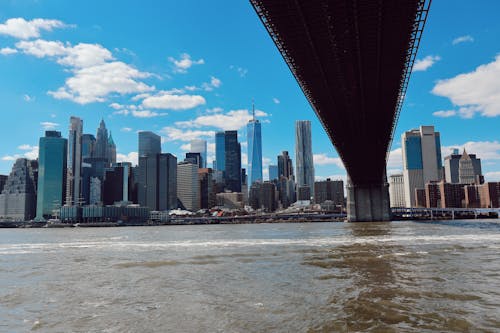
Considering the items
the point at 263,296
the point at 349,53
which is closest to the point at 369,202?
the point at 349,53

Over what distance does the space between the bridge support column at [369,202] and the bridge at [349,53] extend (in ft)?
116

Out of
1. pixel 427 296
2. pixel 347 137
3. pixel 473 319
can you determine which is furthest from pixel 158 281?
pixel 347 137

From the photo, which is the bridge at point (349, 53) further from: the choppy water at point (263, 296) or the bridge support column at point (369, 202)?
the bridge support column at point (369, 202)

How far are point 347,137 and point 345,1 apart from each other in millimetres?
34637

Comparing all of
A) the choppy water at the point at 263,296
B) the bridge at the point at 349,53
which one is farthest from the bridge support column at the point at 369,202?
the choppy water at the point at 263,296

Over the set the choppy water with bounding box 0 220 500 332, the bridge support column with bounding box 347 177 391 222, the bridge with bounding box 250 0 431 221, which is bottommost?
the choppy water with bounding box 0 220 500 332

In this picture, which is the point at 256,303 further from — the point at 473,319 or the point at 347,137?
the point at 347,137

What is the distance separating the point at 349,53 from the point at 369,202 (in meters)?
63.8

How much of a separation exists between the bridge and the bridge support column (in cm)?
3529

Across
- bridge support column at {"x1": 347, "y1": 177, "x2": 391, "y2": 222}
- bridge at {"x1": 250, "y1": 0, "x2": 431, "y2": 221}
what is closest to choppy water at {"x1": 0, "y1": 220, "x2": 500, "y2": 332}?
bridge at {"x1": 250, "y1": 0, "x2": 431, "y2": 221}

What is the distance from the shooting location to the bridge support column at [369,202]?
89.5 m

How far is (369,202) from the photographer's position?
90.2m

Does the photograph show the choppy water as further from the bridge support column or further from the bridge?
the bridge support column

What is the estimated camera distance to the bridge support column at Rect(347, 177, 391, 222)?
8950 centimetres
